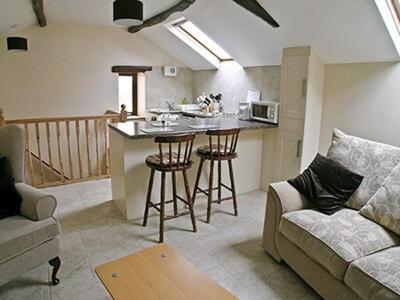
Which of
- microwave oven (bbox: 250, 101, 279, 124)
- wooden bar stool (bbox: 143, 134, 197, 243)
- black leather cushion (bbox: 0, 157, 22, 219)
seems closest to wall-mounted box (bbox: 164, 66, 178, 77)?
microwave oven (bbox: 250, 101, 279, 124)

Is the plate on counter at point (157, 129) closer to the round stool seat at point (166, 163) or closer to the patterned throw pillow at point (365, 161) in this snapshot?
the round stool seat at point (166, 163)

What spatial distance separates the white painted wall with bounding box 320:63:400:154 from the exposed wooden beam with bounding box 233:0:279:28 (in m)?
0.82

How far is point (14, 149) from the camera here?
2.41 m

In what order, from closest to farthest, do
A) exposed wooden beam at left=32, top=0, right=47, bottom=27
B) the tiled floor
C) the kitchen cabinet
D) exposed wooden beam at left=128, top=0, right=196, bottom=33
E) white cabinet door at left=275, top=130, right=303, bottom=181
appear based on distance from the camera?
the tiled floor → the kitchen cabinet → white cabinet door at left=275, top=130, right=303, bottom=181 → exposed wooden beam at left=32, top=0, right=47, bottom=27 → exposed wooden beam at left=128, top=0, right=196, bottom=33

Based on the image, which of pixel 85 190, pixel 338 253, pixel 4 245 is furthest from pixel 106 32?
pixel 338 253

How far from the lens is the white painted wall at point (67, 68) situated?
5168 mm

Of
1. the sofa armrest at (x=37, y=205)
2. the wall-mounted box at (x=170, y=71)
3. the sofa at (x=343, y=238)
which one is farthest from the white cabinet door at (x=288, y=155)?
the wall-mounted box at (x=170, y=71)

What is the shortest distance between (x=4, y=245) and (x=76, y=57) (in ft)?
14.5

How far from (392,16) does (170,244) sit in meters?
2.77

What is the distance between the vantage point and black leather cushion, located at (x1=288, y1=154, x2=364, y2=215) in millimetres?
2377

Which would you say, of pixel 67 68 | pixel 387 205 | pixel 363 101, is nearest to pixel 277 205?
pixel 387 205

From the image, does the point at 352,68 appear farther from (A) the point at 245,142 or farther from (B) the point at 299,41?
(A) the point at 245,142

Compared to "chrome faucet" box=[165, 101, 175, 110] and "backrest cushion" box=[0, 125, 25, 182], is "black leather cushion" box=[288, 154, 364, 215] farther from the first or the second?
"chrome faucet" box=[165, 101, 175, 110]

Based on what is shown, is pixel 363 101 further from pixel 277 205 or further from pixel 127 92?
pixel 127 92
